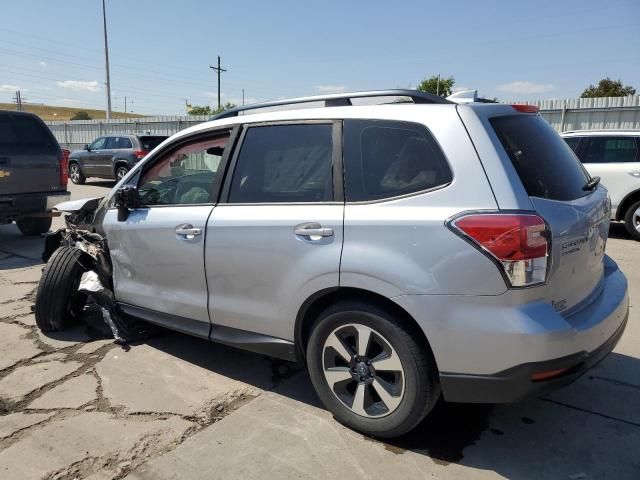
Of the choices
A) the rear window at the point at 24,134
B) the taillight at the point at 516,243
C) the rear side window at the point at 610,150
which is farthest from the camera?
the rear side window at the point at 610,150

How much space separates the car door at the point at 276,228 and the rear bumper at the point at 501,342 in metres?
0.58

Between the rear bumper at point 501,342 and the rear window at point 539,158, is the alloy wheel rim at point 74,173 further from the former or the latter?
the rear bumper at point 501,342

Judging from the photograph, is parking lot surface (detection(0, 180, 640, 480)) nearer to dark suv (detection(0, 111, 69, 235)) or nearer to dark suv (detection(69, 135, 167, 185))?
dark suv (detection(0, 111, 69, 235))

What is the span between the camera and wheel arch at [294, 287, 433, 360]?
8.52ft

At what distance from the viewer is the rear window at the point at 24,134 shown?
7574 millimetres

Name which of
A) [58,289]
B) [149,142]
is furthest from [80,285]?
[149,142]

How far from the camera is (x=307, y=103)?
3188 mm

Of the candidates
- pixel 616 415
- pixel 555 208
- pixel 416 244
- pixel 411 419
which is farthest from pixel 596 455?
pixel 416 244

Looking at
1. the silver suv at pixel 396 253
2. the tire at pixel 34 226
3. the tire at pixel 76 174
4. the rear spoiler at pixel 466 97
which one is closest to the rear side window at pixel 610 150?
the silver suv at pixel 396 253

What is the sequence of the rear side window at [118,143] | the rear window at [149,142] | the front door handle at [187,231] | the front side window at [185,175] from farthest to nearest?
the rear side window at [118,143] < the rear window at [149,142] < the front side window at [185,175] < the front door handle at [187,231]

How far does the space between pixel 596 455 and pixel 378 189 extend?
177cm

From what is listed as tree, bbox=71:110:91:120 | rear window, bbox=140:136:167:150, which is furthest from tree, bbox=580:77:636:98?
tree, bbox=71:110:91:120

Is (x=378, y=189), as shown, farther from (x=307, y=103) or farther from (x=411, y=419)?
(x=411, y=419)

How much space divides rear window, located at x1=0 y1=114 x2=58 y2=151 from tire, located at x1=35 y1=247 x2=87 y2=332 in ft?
13.2
